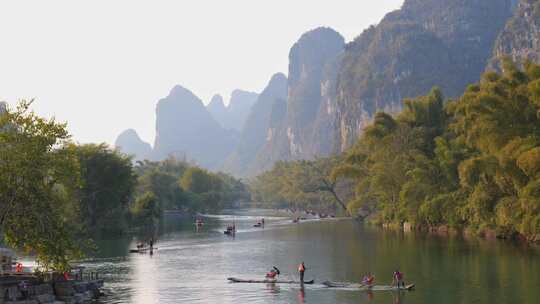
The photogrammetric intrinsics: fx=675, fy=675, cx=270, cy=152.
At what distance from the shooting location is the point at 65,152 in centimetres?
3644

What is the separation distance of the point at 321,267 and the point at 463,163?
965 inches

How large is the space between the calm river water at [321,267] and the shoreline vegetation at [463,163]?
4270mm

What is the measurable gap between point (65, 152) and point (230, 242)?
4488cm

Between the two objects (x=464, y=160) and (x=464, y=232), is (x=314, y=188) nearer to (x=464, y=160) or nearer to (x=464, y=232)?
(x=464, y=232)

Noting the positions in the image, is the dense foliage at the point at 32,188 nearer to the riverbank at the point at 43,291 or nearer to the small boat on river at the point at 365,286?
the riverbank at the point at 43,291

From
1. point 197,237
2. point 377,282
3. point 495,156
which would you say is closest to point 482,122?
point 495,156

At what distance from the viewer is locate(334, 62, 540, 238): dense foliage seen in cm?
6162

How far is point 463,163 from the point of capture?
7038 cm

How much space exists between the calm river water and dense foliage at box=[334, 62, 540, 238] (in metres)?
4.20

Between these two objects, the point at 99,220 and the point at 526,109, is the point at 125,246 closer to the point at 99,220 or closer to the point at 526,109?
the point at 99,220

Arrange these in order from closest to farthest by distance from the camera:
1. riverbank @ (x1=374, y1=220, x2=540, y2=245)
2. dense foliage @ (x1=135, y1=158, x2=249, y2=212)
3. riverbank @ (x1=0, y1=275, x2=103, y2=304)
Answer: riverbank @ (x1=0, y1=275, x2=103, y2=304)
riverbank @ (x1=374, y1=220, x2=540, y2=245)
dense foliage @ (x1=135, y1=158, x2=249, y2=212)

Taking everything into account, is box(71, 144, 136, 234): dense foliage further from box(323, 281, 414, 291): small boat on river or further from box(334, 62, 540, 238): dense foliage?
box(323, 281, 414, 291): small boat on river

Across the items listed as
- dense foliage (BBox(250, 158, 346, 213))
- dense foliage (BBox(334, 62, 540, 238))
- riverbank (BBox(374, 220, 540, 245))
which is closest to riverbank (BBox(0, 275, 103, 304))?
dense foliage (BBox(334, 62, 540, 238))

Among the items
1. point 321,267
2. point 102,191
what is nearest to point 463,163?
point 321,267
